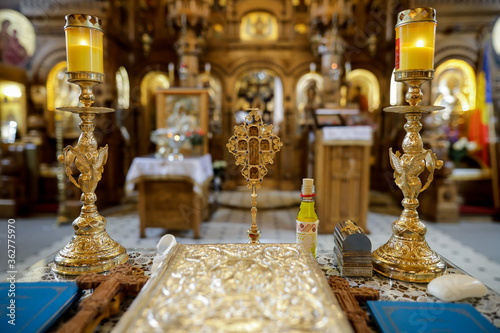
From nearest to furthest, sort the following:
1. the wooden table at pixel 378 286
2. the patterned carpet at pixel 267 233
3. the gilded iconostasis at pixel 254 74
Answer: the wooden table at pixel 378 286 → the patterned carpet at pixel 267 233 → the gilded iconostasis at pixel 254 74

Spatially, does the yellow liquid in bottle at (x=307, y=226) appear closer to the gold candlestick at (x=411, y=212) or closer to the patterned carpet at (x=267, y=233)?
the gold candlestick at (x=411, y=212)

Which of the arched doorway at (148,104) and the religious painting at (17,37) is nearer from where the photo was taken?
the religious painting at (17,37)

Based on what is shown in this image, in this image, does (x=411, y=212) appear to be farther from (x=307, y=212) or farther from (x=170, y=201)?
(x=170, y=201)

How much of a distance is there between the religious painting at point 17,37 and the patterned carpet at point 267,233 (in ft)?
11.7

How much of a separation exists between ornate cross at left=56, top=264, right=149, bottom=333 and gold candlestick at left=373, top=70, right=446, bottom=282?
117cm

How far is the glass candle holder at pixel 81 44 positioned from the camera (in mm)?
1686

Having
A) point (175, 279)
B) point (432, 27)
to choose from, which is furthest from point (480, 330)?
point (432, 27)

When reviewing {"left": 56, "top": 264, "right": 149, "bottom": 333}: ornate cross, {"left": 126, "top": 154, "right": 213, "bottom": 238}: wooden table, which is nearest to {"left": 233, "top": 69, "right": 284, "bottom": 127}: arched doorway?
{"left": 126, "top": 154, "right": 213, "bottom": 238}: wooden table

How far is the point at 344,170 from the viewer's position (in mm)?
4680

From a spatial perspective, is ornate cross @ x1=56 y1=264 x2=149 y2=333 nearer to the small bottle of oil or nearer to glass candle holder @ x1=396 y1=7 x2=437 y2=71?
the small bottle of oil

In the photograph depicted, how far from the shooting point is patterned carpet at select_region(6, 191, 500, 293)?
389 cm

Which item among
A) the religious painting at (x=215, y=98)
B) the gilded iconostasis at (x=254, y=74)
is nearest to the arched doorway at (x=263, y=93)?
the gilded iconostasis at (x=254, y=74)

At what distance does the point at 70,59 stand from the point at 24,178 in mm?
5416

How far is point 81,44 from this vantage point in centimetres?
169
